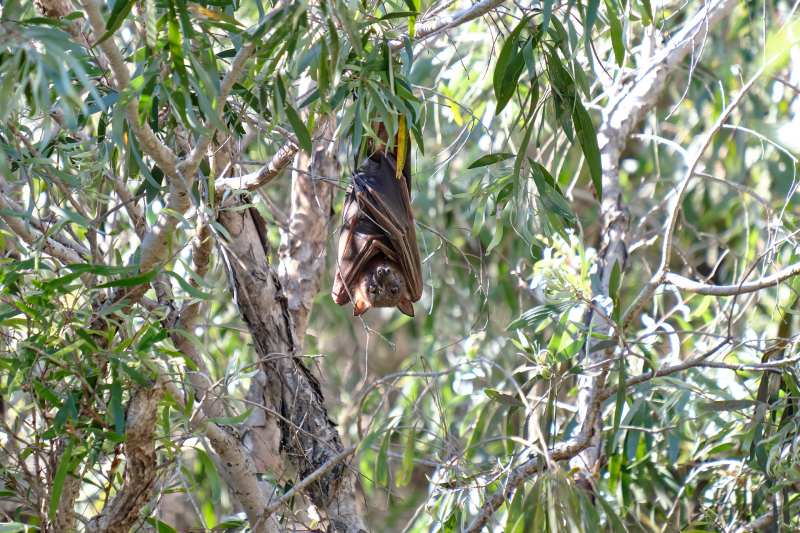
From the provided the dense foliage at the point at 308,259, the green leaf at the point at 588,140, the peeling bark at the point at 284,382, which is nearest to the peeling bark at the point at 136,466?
the dense foliage at the point at 308,259

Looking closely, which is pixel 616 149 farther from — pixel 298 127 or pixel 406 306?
pixel 298 127

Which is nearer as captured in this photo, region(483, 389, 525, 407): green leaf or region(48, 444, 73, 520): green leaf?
region(48, 444, 73, 520): green leaf

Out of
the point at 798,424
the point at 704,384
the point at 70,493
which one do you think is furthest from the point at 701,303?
the point at 70,493

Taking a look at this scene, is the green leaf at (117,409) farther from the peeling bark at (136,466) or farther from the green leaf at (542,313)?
the green leaf at (542,313)

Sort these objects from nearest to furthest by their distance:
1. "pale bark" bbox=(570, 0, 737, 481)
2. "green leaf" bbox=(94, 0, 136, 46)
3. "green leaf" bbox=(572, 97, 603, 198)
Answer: "green leaf" bbox=(94, 0, 136, 46), "green leaf" bbox=(572, 97, 603, 198), "pale bark" bbox=(570, 0, 737, 481)

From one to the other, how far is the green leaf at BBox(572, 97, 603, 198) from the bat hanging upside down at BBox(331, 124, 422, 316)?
1.79 feet

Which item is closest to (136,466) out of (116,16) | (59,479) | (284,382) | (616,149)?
(59,479)

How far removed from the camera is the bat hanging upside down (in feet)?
8.00

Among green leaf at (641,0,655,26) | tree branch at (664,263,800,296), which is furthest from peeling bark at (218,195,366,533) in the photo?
green leaf at (641,0,655,26)

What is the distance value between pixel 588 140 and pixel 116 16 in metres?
0.96

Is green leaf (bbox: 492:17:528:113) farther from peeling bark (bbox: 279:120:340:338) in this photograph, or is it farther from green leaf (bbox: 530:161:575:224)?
peeling bark (bbox: 279:120:340:338)

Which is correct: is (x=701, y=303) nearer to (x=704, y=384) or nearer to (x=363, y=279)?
(x=704, y=384)

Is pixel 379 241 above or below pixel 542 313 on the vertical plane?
above

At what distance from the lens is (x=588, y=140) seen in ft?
6.65
